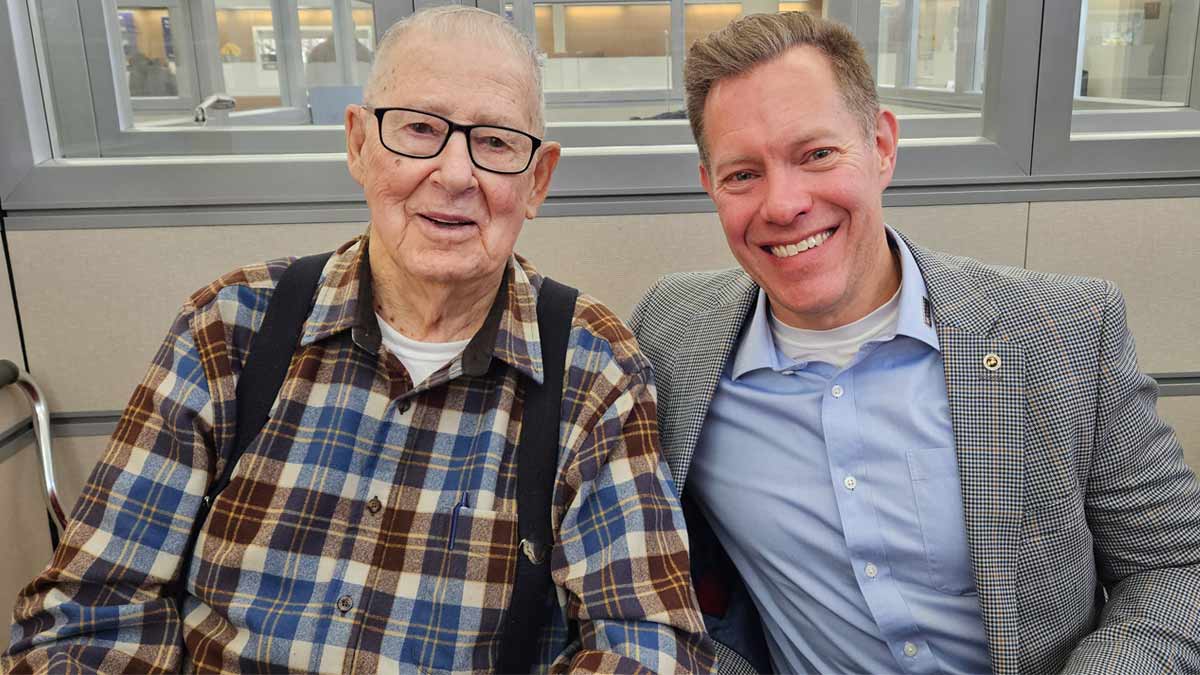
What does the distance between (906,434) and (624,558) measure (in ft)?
1.49

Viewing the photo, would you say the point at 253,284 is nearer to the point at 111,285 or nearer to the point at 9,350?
the point at 111,285

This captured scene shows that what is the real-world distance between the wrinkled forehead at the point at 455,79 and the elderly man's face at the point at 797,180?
12.5 inches

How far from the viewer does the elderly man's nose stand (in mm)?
1257

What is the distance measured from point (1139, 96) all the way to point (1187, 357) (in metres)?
0.66

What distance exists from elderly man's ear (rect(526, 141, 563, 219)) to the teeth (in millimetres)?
367

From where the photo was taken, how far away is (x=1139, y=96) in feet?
7.32

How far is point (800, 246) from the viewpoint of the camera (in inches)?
50.9

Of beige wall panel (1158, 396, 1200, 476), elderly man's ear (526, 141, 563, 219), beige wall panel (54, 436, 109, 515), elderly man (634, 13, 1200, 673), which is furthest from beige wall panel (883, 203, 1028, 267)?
beige wall panel (54, 436, 109, 515)

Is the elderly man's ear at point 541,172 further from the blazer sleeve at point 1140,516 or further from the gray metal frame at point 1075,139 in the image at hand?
the gray metal frame at point 1075,139

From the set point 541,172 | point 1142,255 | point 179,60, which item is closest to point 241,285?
A: point 541,172

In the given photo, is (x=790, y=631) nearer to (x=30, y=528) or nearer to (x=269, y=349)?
(x=269, y=349)

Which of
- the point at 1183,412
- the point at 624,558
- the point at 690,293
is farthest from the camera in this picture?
the point at 1183,412

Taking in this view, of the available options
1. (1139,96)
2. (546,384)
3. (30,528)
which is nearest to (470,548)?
(546,384)

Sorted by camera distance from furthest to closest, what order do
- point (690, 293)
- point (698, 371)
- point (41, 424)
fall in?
point (41, 424) < point (690, 293) < point (698, 371)
